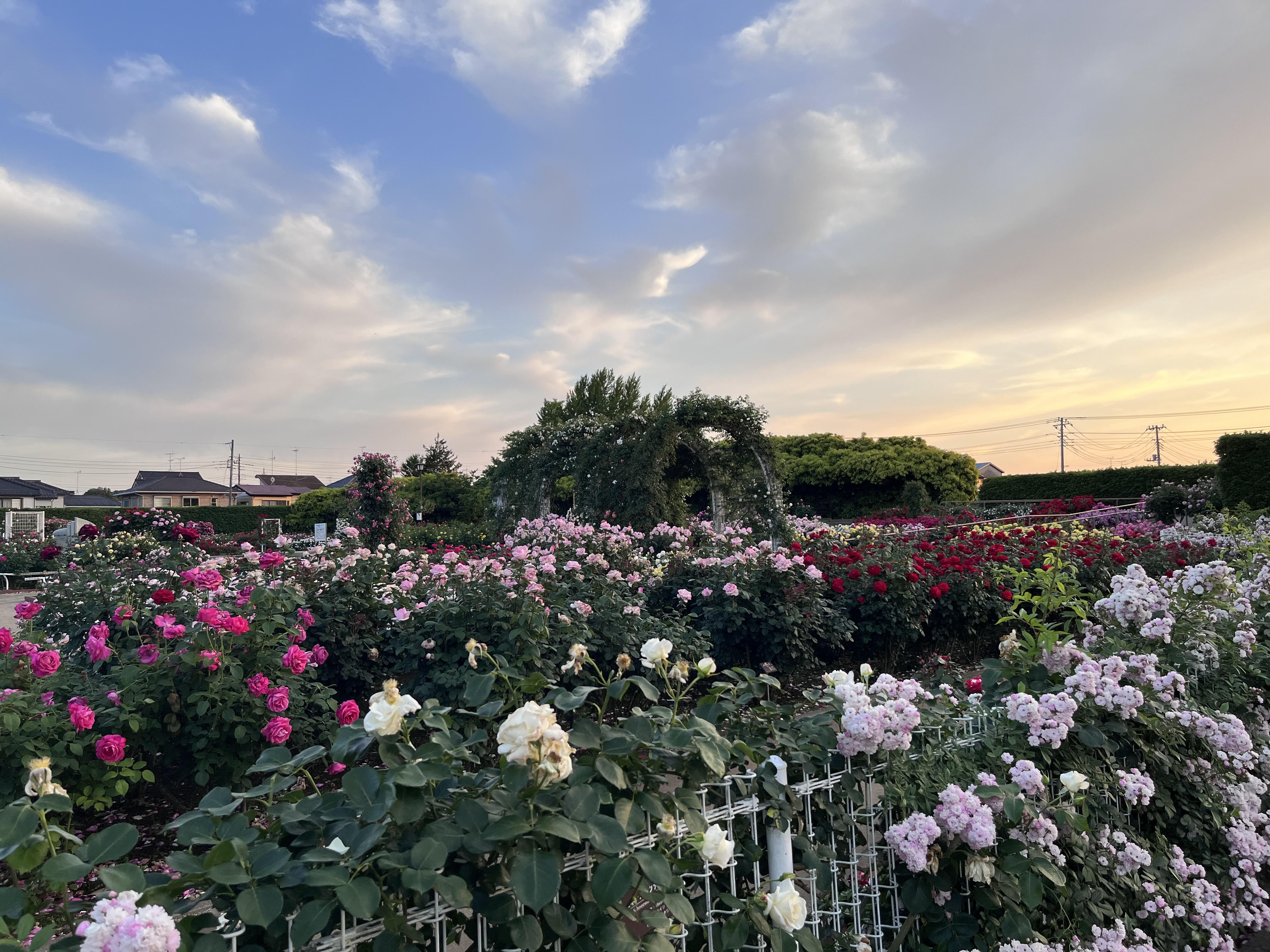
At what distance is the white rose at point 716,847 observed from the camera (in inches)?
43.8

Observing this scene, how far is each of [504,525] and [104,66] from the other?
837 cm

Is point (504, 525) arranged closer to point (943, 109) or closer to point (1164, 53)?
point (943, 109)

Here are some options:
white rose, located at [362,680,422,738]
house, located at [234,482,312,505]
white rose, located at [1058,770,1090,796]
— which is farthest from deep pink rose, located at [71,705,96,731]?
house, located at [234,482,312,505]

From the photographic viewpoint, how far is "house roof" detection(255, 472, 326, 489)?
219ft

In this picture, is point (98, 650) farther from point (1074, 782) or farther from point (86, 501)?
point (86, 501)

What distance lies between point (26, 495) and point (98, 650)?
50.8 meters

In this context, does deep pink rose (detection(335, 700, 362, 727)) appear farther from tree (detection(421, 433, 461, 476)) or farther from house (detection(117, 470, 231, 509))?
house (detection(117, 470, 231, 509))

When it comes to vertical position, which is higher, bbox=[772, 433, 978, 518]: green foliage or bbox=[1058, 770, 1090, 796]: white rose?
bbox=[772, 433, 978, 518]: green foliage

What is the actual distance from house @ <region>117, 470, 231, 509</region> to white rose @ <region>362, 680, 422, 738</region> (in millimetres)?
61292

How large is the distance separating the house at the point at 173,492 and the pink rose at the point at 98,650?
5881 centimetres

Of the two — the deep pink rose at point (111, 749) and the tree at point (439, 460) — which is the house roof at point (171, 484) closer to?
the tree at point (439, 460)

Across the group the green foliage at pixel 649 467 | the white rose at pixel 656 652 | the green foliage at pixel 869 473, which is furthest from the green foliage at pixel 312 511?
the white rose at pixel 656 652

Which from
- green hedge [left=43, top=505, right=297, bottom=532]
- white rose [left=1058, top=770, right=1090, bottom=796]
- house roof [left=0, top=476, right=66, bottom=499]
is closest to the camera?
white rose [left=1058, top=770, right=1090, bottom=796]

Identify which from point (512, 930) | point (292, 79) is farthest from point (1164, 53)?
point (512, 930)
